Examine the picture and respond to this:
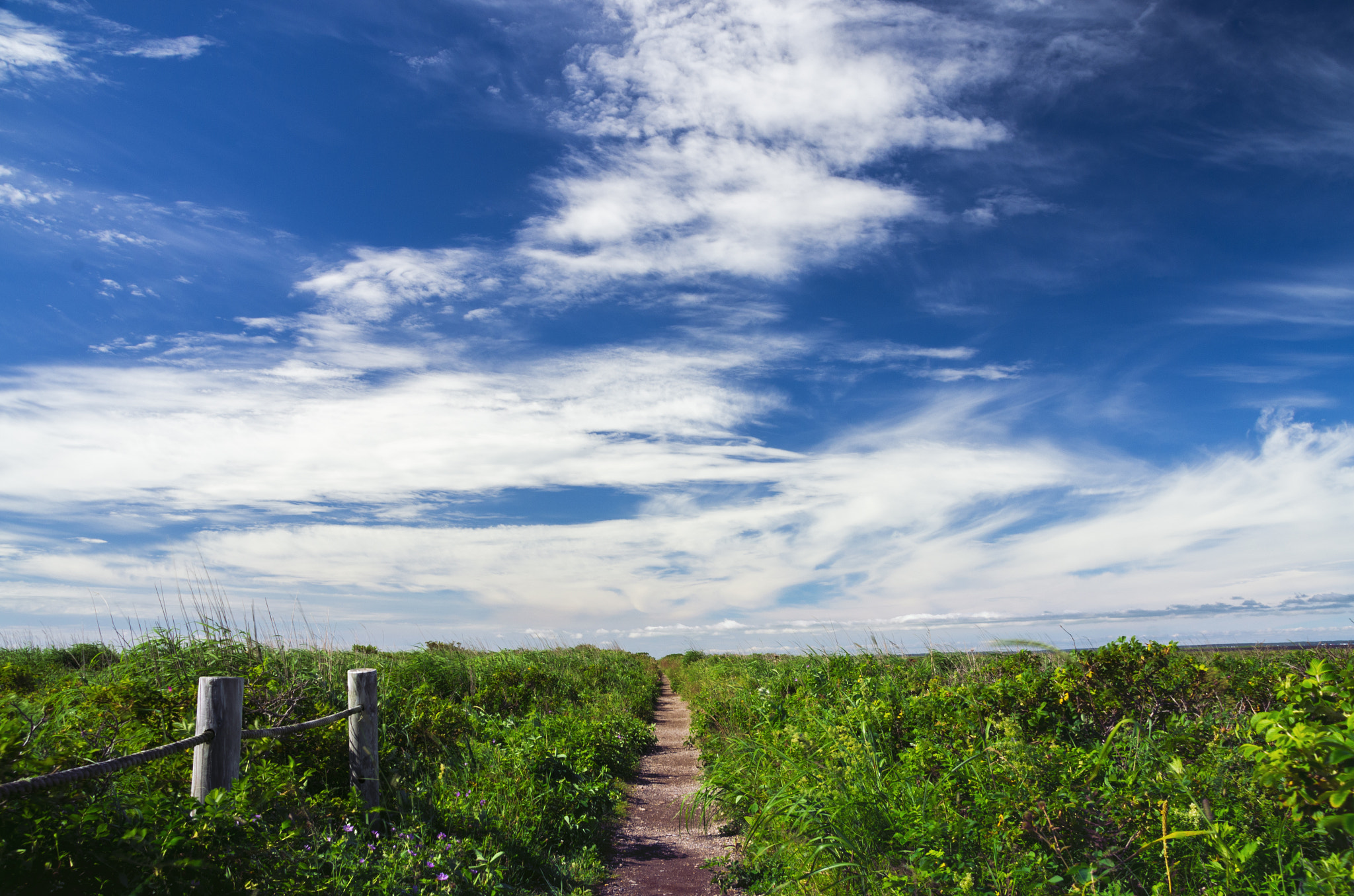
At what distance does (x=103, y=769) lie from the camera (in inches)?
138

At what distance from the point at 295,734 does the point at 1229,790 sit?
7.47m

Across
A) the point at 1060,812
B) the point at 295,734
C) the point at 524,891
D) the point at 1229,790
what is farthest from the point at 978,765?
the point at 295,734

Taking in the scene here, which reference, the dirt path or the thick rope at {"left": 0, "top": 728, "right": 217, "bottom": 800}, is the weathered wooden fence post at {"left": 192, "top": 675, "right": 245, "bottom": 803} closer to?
the thick rope at {"left": 0, "top": 728, "right": 217, "bottom": 800}

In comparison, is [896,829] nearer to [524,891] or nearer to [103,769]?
[524,891]

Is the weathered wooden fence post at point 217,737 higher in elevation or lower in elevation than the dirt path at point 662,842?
higher

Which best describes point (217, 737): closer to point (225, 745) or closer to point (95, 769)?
point (225, 745)

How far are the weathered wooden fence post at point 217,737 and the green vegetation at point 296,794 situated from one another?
0.15m

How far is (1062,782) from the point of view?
14.5ft

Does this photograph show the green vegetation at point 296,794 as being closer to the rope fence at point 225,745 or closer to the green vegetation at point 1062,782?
the rope fence at point 225,745

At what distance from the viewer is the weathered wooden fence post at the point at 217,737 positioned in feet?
15.0

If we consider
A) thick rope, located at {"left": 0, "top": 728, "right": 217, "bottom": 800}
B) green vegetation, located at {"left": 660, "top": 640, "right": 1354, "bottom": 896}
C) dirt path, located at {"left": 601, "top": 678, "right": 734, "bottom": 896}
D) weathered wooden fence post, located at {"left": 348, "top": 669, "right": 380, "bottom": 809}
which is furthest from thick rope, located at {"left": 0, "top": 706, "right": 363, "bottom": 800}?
green vegetation, located at {"left": 660, "top": 640, "right": 1354, "bottom": 896}

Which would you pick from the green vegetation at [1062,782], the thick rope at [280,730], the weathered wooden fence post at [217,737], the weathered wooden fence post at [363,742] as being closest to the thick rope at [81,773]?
the weathered wooden fence post at [217,737]

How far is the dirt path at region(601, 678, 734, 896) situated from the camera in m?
5.98

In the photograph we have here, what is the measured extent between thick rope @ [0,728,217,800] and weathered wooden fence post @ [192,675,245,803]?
0.30 metres
